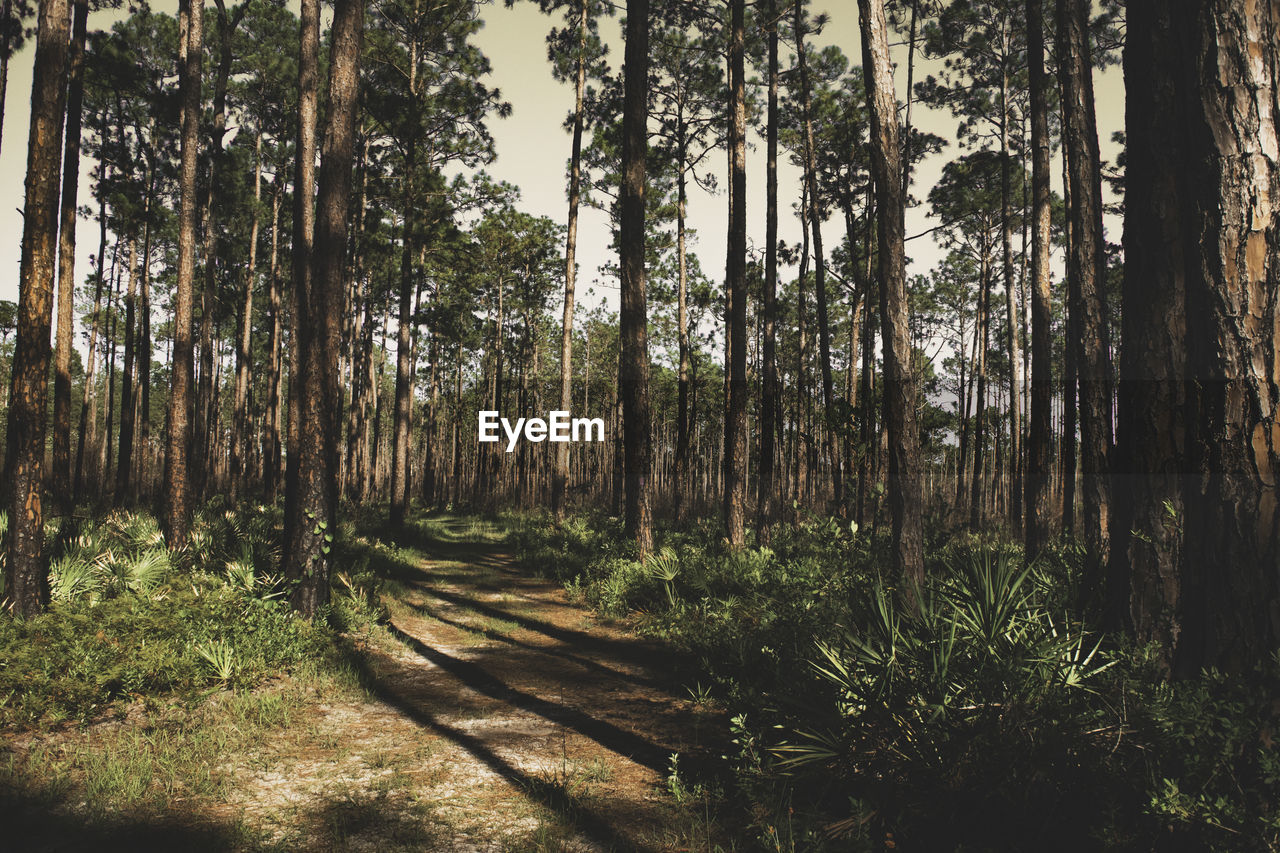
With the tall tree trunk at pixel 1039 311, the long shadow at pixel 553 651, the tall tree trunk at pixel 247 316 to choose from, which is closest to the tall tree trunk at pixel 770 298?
the tall tree trunk at pixel 1039 311

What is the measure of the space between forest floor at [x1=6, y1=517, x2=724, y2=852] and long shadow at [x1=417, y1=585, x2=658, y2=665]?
0.07 m

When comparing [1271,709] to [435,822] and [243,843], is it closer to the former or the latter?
[435,822]

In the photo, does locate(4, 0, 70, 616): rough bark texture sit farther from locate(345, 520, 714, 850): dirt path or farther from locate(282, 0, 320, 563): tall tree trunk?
locate(345, 520, 714, 850): dirt path

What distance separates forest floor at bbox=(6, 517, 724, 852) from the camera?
3818mm

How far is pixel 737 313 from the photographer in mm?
13422

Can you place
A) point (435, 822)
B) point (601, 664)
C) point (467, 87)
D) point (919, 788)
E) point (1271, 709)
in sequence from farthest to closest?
1. point (467, 87)
2. point (601, 664)
3. point (435, 822)
4. point (919, 788)
5. point (1271, 709)

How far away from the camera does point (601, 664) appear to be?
7.52 meters

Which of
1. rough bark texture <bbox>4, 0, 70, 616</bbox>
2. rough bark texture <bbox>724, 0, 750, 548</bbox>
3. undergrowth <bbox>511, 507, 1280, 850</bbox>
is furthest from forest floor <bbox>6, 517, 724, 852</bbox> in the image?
rough bark texture <bbox>724, 0, 750, 548</bbox>

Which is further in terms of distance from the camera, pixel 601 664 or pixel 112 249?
pixel 112 249

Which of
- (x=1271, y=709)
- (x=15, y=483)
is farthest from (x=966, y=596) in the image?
(x=15, y=483)

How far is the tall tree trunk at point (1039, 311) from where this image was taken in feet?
36.0

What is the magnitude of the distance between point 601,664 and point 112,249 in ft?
112

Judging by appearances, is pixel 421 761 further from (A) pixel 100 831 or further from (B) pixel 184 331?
(B) pixel 184 331

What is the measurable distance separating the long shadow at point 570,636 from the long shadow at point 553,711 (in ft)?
4.73
